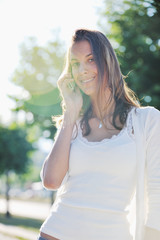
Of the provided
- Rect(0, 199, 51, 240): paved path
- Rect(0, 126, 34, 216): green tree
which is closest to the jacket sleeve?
Rect(0, 199, 51, 240): paved path

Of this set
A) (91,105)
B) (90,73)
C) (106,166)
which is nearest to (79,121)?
(91,105)

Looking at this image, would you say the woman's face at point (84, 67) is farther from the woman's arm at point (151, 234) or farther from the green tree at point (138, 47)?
the green tree at point (138, 47)

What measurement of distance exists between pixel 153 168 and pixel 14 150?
27.6 meters

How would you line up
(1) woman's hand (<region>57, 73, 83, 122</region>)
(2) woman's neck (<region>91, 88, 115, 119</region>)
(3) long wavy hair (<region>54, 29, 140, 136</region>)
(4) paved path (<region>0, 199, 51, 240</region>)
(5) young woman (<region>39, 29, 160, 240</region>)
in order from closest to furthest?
(5) young woman (<region>39, 29, 160, 240</region>), (3) long wavy hair (<region>54, 29, 140, 136</region>), (2) woman's neck (<region>91, 88, 115, 119</region>), (1) woman's hand (<region>57, 73, 83, 122</region>), (4) paved path (<region>0, 199, 51, 240</region>)

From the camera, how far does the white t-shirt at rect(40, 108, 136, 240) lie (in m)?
2.32

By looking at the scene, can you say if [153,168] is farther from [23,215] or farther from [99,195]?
[23,215]

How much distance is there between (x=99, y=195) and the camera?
7.78ft

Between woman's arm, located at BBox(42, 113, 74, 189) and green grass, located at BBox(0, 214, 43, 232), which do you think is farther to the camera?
green grass, located at BBox(0, 214, 43, 232)

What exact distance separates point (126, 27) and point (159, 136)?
9431 millimetres

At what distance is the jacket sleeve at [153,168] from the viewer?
2.18 metres

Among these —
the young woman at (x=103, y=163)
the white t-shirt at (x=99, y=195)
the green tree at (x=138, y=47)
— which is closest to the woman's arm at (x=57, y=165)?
the young woman at (x=103, y=163)

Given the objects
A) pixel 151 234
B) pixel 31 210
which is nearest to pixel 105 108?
pixel 151 234

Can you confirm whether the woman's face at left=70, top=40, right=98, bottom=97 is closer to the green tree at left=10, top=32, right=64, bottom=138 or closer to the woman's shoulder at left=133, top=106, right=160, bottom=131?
the woman's shoulder at left=133, top=106, right=160, bottom=131

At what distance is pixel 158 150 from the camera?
7.60ft
